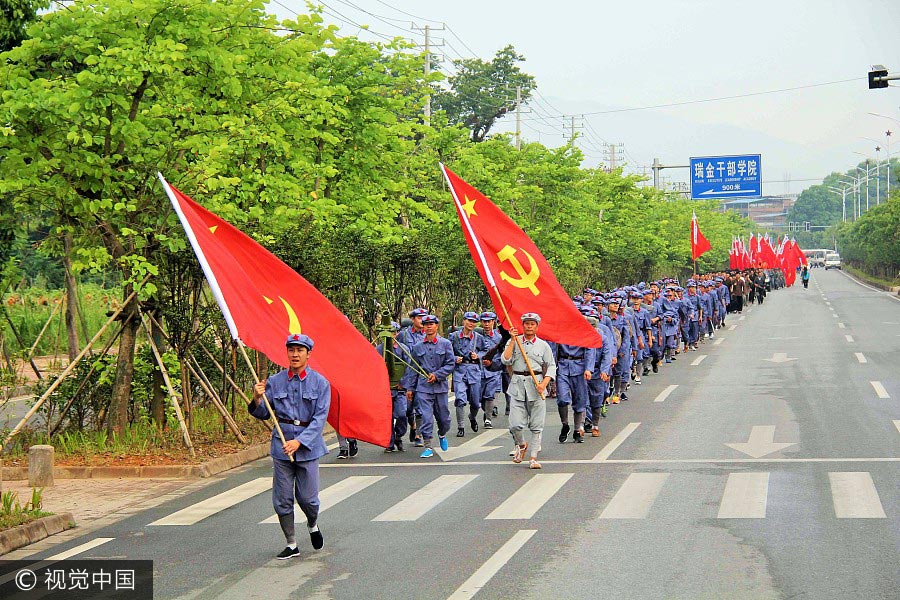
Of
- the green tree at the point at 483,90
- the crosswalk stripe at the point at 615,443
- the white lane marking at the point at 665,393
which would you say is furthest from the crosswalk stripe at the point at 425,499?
the green tree at the point at 483,90

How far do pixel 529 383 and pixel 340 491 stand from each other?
9.13 feet

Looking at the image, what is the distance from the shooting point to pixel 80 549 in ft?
33.7

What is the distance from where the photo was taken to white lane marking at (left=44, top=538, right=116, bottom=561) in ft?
32.8

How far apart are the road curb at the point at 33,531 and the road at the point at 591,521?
1.45 feet

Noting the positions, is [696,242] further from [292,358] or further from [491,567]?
[491,567]

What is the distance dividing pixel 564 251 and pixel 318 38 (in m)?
16.9

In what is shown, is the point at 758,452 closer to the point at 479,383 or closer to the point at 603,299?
the point at 479,383

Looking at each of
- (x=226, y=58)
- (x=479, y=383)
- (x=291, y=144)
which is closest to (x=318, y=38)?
(x=291, y=144)

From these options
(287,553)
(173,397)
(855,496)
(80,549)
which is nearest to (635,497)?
(855,496)

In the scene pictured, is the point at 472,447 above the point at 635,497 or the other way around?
the other way around

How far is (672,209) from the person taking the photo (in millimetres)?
71750

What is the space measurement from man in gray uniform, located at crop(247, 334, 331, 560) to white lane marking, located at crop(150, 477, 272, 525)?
212 centimetres

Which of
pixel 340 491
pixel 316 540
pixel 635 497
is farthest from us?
pixel 340 491

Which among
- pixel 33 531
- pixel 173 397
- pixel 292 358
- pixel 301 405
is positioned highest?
pixel 292 358
